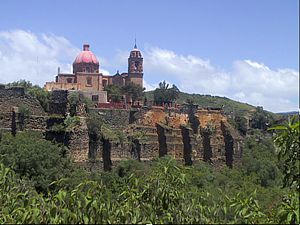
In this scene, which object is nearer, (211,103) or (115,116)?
(115,116)

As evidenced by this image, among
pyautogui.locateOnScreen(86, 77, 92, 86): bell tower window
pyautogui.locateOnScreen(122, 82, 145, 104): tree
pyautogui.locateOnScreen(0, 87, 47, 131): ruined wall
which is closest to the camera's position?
pyautogui.locateOnScreen(0, 87, 47, 131): ruined wall

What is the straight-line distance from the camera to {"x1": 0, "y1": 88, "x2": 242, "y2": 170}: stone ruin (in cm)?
2395

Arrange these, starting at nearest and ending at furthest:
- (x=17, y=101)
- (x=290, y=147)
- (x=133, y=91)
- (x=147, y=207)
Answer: (x=290, y=147), (x=147, y=207), (x=17, y=101), (x=133, y=91)

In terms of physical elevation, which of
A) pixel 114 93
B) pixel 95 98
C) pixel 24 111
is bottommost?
pixel 24 111

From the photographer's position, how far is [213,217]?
7.26 metres

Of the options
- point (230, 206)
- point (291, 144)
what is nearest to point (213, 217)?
point (230, 206)

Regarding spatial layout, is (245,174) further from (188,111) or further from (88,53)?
(88,53)

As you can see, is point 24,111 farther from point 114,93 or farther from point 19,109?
point 114,93

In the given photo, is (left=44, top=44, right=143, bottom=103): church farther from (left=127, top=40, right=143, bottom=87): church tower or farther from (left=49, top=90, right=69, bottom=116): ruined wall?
(left=49, top=90, right=69, bottom=116): ruined wall

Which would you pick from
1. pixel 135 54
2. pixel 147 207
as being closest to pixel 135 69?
pixel 135 54

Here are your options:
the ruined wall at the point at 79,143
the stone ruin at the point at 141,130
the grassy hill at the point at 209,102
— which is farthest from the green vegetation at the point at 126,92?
the ruined wall at the point at 79,143

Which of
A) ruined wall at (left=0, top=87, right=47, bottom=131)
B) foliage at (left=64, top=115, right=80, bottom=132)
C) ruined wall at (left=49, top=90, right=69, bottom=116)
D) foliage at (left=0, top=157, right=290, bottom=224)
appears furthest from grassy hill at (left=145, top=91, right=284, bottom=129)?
foliage at (left=0, top=157, right=290, bottom=224)

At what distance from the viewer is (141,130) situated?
28.9m

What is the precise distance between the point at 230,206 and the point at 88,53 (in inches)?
1727
